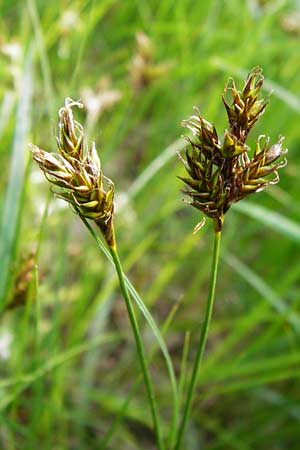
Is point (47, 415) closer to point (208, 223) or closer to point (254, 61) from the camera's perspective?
point (208, 223)

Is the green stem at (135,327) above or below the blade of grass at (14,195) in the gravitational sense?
below

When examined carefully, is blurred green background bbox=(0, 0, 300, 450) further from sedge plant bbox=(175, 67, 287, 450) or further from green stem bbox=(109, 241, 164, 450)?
sedge plant bbox=(175, 67, 287, 450)

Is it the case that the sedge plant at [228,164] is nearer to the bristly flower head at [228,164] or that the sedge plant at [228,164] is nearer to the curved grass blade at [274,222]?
the bristly flower head at [228,164]

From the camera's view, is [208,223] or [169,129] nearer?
[208,223]

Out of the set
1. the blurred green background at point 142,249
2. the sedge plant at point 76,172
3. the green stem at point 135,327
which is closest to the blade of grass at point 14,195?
the blurred green background at point 142,249

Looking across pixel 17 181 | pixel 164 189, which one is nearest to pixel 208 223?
pixel 164 189

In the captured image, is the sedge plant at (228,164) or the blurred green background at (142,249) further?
the blurred green background at (142,249)

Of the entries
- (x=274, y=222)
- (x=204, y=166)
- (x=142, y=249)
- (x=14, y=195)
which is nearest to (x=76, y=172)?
(x=204, y=166)

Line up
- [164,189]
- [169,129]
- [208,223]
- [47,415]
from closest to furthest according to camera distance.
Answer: [47,415] → [208,223] → [164,189] → [169,129]
